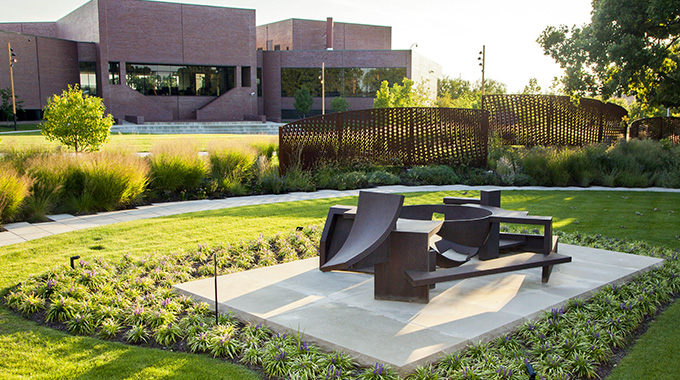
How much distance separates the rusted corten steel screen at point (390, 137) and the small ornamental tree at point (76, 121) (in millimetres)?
4980

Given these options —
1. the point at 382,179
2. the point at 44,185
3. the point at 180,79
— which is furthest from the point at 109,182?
the point at 180,79

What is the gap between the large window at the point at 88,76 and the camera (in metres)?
42.4

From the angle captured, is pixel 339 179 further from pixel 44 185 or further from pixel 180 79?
pixel 180 79

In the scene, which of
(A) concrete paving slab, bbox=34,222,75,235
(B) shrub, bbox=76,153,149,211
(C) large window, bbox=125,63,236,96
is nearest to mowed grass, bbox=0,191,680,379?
(A) concrete paving slab, bbox=34,222,75,235

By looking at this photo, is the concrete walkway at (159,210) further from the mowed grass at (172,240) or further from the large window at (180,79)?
the large window at (180,79)

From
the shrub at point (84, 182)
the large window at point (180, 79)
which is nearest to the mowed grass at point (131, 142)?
the shrub at point (84, 182)

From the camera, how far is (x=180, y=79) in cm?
4488

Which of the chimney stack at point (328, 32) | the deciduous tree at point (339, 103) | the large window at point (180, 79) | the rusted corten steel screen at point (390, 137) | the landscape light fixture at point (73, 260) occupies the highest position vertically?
the chimney stack at point (328, 32)

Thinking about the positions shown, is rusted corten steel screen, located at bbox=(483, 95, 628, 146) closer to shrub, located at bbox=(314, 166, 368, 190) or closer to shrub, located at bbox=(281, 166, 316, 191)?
shrub, located at bbox=(314, 166, 368, 190)

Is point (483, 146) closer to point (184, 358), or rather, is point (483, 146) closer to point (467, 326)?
point (467, 326)

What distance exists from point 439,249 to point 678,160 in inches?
492

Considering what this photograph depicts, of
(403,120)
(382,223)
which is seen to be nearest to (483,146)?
(403,120)

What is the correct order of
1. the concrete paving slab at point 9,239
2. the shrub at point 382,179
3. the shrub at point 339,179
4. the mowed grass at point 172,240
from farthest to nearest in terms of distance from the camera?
the shrub at point 382,179, the shrub at point 339,179, the concrete paving slab at point 9,239, the mowed grass at point 172,240

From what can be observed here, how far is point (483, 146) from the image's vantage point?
1557cm
